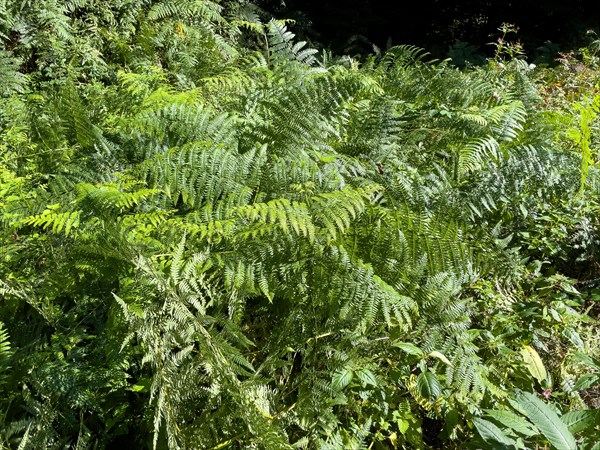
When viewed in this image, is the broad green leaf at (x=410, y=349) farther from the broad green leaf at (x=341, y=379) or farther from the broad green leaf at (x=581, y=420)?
the broad green leaf at (x=581, y=420)

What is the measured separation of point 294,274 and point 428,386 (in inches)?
24.2

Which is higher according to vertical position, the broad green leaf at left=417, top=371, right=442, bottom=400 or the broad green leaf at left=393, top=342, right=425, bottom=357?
the broad green leaf at left=393, top=342, right=425, bottom=357

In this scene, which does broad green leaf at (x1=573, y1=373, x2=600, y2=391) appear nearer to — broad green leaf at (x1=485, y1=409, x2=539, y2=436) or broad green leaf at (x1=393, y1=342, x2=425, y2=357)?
broad green leaf at (x1=485, y1=409, x2=539, y2=436)

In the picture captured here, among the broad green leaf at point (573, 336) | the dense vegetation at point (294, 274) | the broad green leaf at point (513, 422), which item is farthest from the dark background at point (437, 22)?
the broad green leaf at point (513, 422)

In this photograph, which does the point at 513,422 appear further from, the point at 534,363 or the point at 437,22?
the point at 437,22

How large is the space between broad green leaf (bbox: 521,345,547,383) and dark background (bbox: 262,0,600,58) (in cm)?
440

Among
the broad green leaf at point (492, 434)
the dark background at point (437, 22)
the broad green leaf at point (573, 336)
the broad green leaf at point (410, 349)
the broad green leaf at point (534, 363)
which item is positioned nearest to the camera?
the broad green leaf at point (492, 434)

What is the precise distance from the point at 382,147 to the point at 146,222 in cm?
125

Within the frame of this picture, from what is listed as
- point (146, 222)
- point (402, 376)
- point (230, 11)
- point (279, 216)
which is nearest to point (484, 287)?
point (402, 376)

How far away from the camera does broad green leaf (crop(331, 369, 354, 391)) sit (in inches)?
74.2

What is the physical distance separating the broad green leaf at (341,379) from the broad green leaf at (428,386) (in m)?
0.24

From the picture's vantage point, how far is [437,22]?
23.5 feet

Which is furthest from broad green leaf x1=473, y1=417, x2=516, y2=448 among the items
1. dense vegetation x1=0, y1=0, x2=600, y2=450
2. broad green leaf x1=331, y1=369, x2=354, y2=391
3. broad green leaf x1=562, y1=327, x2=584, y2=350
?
broad green leaf x1=562, y1=327, x2=584, y2=350

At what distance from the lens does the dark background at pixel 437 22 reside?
20.7 feet
